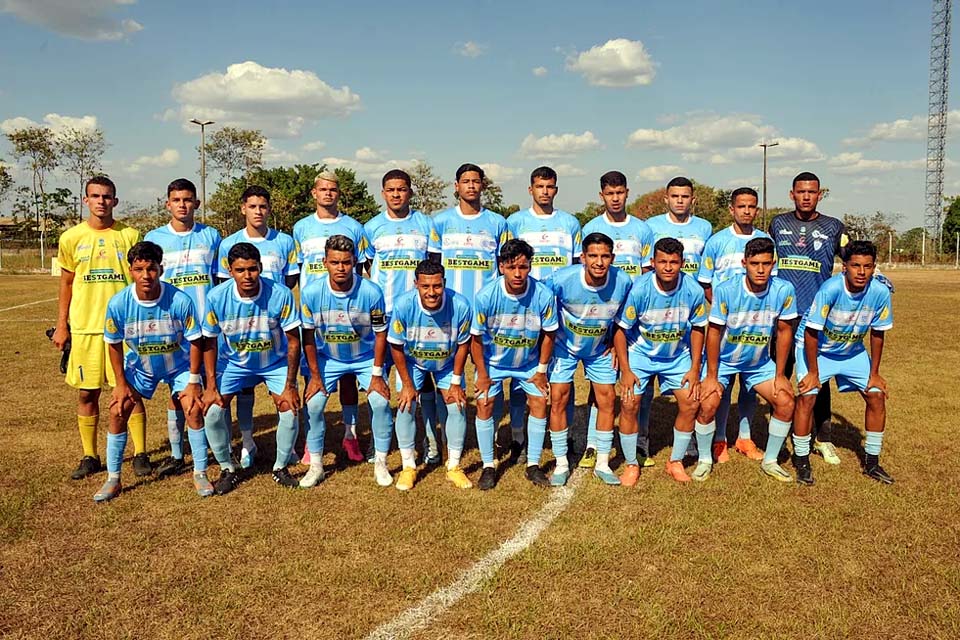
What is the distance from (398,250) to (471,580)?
318 centimetres

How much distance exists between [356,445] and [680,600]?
131 inches

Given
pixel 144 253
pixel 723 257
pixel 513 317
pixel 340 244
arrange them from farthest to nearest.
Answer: pixel 723 257 → pixel 513 317 → pixel 340 244 → pixel 144 253

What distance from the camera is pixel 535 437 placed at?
5.54 meters

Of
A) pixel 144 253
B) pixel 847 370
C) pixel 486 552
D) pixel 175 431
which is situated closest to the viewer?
pixel 486 552

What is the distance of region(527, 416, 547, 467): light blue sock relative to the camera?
18.1 ft

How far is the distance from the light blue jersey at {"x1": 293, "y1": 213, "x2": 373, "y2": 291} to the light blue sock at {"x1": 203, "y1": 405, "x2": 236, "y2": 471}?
4.64 feet

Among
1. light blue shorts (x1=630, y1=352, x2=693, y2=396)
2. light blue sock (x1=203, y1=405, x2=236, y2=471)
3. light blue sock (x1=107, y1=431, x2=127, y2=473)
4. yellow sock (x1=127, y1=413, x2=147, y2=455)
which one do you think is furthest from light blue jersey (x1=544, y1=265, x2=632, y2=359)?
yellow sock (x1=127, y1=413, x2=147, y2=455)

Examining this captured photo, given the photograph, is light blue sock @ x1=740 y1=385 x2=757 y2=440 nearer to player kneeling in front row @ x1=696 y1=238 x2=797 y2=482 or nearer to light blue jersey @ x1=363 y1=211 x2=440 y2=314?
player kneeling in front row @ x1=696 y1=238 x2=797 y2=482

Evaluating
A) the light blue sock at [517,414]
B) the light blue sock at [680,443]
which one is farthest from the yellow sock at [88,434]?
the light blue sock at [680,443]

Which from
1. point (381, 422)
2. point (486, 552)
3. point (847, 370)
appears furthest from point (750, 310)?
point (381, 422)

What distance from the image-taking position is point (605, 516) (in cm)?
477

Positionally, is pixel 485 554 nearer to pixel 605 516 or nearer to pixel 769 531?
pixel 605 516

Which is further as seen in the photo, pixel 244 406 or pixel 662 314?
pixel 244 406

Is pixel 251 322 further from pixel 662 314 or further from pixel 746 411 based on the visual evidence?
pixel 746 411
